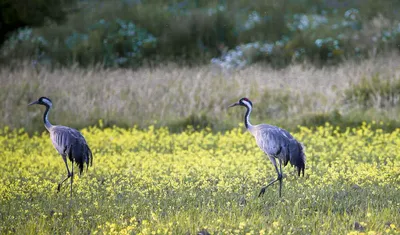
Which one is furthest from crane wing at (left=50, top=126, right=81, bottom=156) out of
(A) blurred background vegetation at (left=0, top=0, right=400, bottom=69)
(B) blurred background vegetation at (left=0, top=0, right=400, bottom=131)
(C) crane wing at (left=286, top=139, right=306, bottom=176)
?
(A) blurred background vegetation at (left=0, top=0, right=400, bottom=69)

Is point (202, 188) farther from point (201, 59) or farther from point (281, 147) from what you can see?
point (201, 59)

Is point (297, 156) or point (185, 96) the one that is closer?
point (297, 156)

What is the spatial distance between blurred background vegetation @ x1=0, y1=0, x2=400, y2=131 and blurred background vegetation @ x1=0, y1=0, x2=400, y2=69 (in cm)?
5

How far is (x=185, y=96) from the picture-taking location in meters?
19.2

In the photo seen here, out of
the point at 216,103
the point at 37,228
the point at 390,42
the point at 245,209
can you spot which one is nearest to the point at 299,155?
the point at 245,209

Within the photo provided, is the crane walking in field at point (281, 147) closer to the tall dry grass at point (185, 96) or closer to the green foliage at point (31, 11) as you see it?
the tall dry grass at point (185, 96)

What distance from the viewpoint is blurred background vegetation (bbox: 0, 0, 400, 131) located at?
18.0 metres

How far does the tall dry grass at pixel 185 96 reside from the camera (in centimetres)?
1755

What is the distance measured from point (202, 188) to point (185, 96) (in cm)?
939

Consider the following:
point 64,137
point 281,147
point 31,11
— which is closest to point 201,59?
point 31,11

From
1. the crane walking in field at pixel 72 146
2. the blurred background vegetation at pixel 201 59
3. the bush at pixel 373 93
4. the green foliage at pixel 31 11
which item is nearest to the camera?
the crane walking in field at pixel 72 146

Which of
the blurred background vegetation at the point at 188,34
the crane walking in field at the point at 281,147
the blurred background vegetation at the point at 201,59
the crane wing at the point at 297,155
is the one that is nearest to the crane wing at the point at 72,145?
the crane walking in field at the point at 281,147

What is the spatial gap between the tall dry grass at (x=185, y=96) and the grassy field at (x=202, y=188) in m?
2.15

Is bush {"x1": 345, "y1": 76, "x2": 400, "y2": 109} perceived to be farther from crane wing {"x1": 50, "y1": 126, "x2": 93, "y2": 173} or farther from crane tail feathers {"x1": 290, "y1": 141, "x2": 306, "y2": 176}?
crane wing {"x1": 50, "y1": 126, "x2": 93, "y2": 173}
